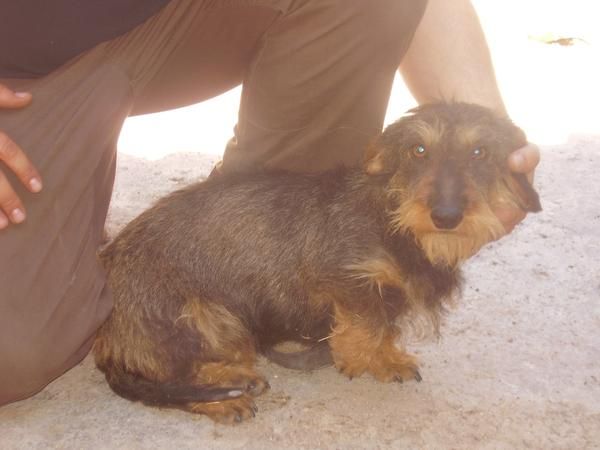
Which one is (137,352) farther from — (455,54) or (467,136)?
(455,54)

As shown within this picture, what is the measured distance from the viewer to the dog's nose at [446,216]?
10.2 ft

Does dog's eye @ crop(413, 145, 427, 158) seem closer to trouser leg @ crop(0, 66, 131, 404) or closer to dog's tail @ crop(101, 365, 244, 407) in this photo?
dog's tail @ crop(101, 365, 244, 407)

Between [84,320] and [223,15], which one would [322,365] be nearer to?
[84,320]

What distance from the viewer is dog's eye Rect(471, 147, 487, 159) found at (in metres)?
3.35

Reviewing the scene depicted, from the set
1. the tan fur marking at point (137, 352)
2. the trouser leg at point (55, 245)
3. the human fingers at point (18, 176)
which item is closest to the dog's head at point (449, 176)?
the tan fur marking at point (137, 352)

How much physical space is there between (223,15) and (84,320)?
5.16 ft

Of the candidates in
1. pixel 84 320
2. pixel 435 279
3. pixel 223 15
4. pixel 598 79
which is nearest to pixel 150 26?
pixel 223 15

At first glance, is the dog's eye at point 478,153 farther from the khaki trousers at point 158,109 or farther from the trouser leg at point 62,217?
the trouser leg at point 62,217

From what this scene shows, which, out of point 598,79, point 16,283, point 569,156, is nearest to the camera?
point 16,283

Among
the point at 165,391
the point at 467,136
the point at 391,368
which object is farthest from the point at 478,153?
the point at 165,391

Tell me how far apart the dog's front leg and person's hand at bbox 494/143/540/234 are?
0.67 meters

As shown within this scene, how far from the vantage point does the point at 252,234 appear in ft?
11.9

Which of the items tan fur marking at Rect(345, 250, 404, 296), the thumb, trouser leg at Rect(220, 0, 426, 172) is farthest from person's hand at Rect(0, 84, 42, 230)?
tan fur marking at Rect(345, 250, 404, 296)

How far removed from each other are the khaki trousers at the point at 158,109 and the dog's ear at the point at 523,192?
946 millimetres
